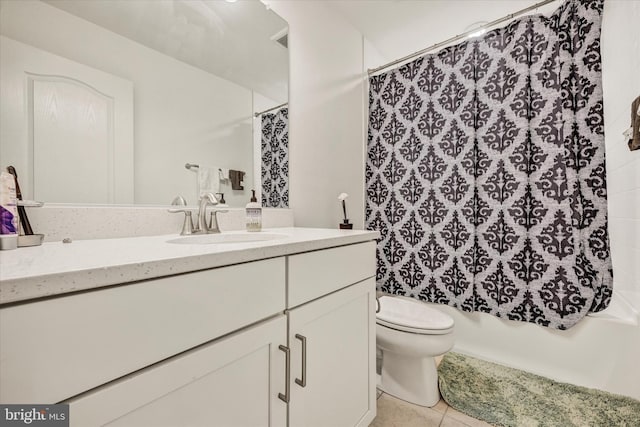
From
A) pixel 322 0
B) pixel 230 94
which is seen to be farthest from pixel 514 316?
pixel 322 0

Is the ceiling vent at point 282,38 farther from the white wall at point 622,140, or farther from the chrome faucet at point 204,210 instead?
the white wall at point 622,140

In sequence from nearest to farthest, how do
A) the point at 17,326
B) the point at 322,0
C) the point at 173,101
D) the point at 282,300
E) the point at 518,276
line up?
the point at 17,326 → the point at 282,300 → the point at 173,101 → the point at 518,276 → the point at 322,0

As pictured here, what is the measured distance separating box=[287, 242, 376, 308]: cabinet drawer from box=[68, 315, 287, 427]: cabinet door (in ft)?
0.32

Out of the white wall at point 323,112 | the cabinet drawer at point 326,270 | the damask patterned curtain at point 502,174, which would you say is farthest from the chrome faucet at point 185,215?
the damask patterned curtain at point 502,174

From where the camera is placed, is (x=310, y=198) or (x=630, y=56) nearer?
(x=630, y=56)

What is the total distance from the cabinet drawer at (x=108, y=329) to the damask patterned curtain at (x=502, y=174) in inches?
61.4

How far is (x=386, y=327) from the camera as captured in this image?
1.39m

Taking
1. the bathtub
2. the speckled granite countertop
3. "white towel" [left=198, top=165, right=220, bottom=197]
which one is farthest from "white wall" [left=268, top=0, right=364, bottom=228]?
the bathtub

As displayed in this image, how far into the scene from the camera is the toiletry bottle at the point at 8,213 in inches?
24.4

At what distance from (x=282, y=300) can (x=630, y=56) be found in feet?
6.40

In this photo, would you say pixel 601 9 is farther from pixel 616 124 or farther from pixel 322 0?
pixel 322 0

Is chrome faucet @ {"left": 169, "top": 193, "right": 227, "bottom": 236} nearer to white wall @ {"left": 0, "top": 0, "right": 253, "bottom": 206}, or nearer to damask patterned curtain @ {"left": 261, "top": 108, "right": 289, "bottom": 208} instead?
white wall @ {"left": 0, "top": 0, "right": 253, "bottom": 206}

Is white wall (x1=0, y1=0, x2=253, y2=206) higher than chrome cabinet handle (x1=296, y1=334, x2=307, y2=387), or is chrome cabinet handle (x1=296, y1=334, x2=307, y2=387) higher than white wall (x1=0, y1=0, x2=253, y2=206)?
white wall (x1=0, y1=0, x2=253, y2=206)

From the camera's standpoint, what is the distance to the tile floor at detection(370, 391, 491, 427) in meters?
1.23
